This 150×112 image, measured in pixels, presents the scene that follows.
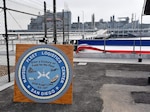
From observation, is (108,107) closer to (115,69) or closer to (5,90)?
(5,90)

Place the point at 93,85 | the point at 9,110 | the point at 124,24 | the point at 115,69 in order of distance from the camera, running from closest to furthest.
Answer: the point at 9,110, the point at 93,85, the point at 115,69, the point at 124,24

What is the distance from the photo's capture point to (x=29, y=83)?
449cm

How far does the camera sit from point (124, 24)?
8081 cm

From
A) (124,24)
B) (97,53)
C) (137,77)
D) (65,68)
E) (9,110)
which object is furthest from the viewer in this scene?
(124,24)

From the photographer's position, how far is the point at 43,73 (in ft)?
14.7

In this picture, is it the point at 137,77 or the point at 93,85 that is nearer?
the point at 93,85

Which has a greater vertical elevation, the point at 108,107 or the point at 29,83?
the point at 29,83

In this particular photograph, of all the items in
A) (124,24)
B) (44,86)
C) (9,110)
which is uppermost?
(124,24)

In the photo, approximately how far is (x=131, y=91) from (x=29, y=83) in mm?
2838

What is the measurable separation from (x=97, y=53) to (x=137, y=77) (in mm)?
5038

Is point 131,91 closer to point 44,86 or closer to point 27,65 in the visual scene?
point 44,86

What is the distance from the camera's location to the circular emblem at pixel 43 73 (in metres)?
4.39

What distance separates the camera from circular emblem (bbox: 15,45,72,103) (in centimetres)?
439

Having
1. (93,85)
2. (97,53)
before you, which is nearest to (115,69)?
(93,85)
